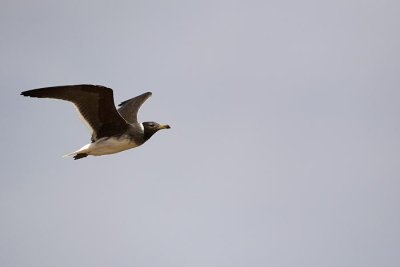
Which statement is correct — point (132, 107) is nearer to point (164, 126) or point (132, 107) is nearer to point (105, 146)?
point (164, 126)

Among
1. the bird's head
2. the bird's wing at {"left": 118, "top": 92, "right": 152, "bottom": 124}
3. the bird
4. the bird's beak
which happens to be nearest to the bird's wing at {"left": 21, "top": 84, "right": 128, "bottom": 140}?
the bird

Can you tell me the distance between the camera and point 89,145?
19547mm

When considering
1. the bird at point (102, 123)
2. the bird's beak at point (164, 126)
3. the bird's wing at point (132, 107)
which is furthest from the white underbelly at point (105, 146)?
the bird's wing at point (132, 107)

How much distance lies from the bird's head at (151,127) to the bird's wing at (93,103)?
0.76 metres

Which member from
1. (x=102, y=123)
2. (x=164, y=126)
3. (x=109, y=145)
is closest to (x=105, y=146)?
(x=109, y=145)

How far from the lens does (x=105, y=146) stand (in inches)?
765

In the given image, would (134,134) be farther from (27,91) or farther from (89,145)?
(27,91)

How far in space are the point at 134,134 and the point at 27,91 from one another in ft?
→ 10.3

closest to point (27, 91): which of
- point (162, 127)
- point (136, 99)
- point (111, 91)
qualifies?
point (111, 91)

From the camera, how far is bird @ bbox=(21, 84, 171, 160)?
1850 centimetres

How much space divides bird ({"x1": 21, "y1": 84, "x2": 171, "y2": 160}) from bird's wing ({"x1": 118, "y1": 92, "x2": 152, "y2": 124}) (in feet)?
5.32

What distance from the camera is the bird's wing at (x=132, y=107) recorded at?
2212cm

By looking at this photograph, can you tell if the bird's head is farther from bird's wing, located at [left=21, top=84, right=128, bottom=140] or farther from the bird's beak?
bird's wing, located at [left=21, top=84, right=128, bottom=140]

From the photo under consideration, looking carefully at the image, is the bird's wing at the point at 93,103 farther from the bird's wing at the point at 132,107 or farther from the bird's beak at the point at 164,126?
the bird's wing at the point at 132,107
